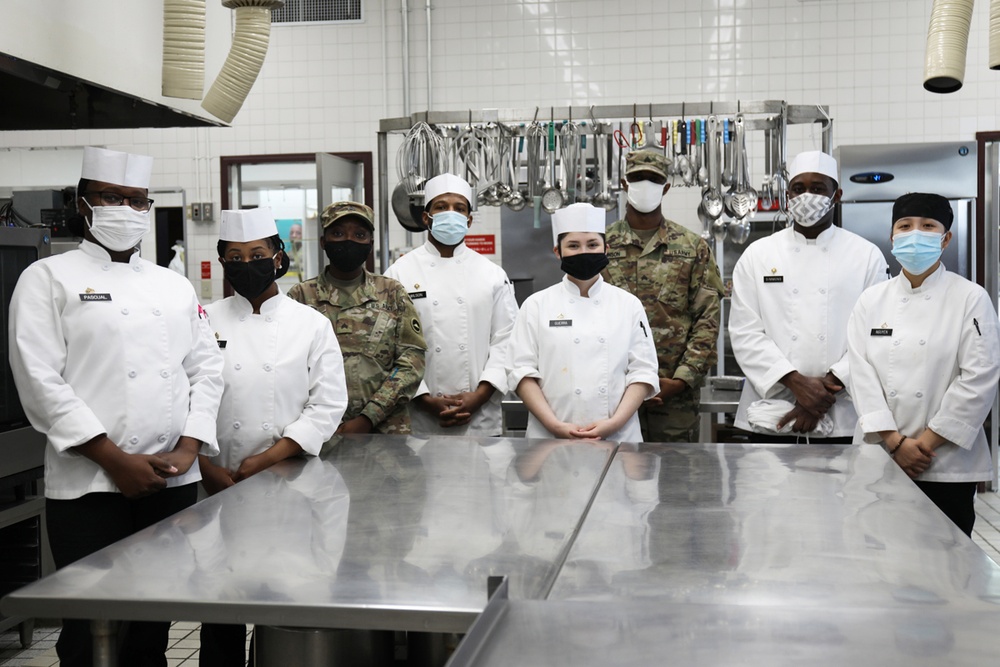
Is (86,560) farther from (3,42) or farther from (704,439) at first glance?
(704,439)

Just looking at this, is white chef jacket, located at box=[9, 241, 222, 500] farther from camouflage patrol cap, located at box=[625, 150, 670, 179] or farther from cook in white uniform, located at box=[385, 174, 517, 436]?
camouflage patrol cap, located at box=[625, 150, 670, 179]

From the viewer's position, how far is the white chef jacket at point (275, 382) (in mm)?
2426

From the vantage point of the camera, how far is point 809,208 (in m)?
3.11

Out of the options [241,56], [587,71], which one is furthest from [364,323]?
[587,71]

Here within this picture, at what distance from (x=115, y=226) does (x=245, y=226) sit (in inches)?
13.7

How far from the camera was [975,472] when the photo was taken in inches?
104

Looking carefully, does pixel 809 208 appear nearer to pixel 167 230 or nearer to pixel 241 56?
pixel 241 56

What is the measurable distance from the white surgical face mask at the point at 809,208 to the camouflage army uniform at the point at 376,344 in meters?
1.28

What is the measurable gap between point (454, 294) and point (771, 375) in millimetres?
1066

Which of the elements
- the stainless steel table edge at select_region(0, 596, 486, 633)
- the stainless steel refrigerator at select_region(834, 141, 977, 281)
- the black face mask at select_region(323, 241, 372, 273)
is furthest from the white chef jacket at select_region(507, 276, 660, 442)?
the stainless steel refrigerator at select_region(834, 141, 977, 281)

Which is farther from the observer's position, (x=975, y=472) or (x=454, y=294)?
(x=454, y=294)

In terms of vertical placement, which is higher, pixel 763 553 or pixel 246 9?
pixel 246 9

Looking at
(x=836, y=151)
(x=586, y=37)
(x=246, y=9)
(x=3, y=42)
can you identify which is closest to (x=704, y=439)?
(x=836, y=151)

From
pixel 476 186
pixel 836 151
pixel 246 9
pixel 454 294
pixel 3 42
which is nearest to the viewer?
pixel 3 42
